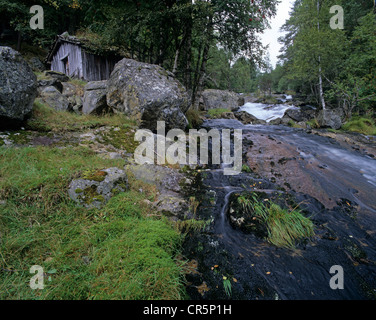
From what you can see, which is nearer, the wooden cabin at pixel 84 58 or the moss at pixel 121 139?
the moss at pixel 121 139

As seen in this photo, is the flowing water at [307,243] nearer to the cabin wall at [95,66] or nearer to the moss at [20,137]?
the moss at [20,137]

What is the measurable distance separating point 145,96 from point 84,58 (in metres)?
10.9

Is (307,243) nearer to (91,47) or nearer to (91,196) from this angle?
(91,196)

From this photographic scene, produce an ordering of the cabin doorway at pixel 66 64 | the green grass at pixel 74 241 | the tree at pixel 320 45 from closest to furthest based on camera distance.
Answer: the green grass at pixel 74 241
the tree at pixel 320 45
the cabin doorway at pixel 66 64

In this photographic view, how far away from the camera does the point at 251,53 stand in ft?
36.0

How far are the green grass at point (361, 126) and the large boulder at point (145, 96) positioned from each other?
1285 centimetres

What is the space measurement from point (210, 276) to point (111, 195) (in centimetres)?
204

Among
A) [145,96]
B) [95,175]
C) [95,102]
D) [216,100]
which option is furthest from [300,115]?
[95,175]

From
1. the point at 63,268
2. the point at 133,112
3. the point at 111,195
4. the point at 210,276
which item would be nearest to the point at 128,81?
the point at 133,112

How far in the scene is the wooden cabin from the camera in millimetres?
13164

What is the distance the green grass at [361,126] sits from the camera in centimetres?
1198

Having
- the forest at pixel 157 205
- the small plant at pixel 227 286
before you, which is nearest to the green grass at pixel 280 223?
the forest at pixel 157 205
